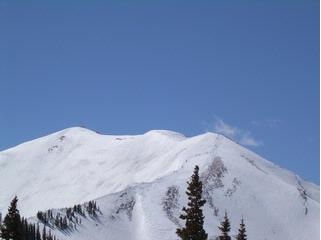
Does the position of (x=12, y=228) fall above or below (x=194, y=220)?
below

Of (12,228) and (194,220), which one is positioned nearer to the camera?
(12,228)

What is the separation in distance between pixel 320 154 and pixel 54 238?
559 ft

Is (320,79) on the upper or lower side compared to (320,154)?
upper

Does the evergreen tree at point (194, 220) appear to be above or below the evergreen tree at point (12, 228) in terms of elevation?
above

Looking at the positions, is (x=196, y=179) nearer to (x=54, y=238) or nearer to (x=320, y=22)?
(x=320, y=22)

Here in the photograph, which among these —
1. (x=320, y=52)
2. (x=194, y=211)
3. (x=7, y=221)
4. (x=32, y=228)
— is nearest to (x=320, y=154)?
(x=320, y=52)

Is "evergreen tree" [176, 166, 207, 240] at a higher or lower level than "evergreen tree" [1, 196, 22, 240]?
higher

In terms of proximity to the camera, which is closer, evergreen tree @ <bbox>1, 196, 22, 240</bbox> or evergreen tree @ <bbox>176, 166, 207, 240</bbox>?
evergreen tree @ <bbox>1, 196, 22, 240</bbox>

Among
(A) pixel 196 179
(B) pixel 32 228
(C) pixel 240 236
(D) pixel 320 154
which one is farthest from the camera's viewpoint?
(B) pixel 32 228

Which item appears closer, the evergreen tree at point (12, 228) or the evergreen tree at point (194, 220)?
A: the evergreen tree at point (12, 228)

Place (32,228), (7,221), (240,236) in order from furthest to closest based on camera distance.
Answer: (32,228), (240,236), (7,221)

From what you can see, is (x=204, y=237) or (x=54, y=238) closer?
(x=204, y=237)

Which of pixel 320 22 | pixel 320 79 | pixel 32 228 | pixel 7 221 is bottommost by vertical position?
pixel 7 221

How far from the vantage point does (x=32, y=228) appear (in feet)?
623
